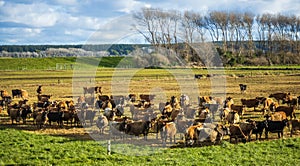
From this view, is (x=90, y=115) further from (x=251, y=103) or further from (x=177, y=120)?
(x=251, y=103)

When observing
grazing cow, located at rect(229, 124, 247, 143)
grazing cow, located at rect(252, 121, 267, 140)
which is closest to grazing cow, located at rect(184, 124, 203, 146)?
grazing cow, located at rect(229, 124, 247, 143)

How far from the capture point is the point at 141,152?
12789 mm

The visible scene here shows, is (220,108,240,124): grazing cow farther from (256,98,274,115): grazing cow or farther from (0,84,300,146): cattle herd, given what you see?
(256,98,274,115): grazing cow

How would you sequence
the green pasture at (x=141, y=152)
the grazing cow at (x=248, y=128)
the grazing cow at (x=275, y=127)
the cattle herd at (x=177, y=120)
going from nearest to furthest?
1. the green pasture at (x=141, y=152)
2. the cattle herd at (x=177, y=120)
3. the grazing cow at (x=248, y=128)
4. the grazing cow at (x=275, y=127)

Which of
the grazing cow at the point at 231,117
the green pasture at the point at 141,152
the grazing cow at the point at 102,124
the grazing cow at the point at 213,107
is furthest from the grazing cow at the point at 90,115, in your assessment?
the grazing cow at the point at 231,117

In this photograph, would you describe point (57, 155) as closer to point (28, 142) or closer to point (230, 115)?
point (28, 142)

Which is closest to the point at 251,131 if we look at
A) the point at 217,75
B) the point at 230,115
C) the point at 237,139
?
the point at 237,139

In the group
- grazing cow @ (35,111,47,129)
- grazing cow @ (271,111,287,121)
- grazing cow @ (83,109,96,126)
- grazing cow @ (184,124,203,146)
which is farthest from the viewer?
grazing cow @ (83,109,96,126)

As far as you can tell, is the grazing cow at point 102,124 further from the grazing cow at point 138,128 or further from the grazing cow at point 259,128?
the grazing cow at point 259,128

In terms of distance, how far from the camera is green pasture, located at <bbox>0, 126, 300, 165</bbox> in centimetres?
1139

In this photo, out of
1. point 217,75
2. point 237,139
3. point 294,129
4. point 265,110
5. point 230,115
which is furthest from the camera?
point 217,75

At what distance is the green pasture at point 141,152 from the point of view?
448 inches

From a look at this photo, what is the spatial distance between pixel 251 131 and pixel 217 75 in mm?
38040

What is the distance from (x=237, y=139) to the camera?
14750 mm
